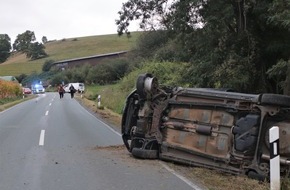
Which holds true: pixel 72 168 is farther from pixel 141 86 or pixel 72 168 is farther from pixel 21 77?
pixel 21 77

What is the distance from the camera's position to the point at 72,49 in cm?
14638

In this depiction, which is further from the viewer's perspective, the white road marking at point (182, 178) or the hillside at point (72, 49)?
the hillside at point (72, 49)

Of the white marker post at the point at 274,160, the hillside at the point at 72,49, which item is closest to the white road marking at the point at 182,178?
the white marker post at the point at 274,160

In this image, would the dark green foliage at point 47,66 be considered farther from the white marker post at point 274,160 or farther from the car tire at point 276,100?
the white marker post at point 274,160

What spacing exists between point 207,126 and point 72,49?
461 ft

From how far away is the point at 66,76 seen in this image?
101 m

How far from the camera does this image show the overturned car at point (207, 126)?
808 cm

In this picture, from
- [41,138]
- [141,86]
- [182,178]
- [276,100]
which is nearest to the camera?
[276,100]

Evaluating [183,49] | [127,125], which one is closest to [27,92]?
[183,49]

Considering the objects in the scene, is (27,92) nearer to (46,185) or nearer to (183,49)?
(183,49)

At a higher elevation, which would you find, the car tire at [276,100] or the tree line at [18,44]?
the tree line at [18,44]

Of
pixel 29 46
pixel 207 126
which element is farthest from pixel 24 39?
pixel 207 126

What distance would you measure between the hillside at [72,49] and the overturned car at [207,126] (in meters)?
108

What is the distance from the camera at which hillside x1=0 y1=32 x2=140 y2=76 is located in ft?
425
